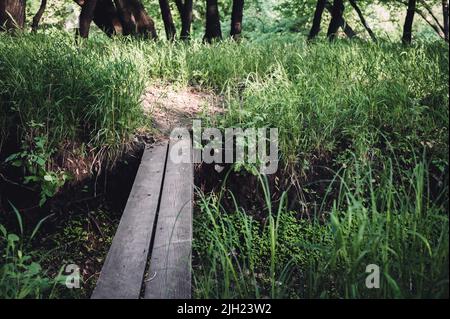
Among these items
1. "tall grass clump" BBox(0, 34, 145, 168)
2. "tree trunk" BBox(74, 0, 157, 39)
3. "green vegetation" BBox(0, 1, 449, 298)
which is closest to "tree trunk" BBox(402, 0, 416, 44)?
"green vegetation" BBox(0, 1, 449, 298)

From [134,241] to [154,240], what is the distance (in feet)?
0.34

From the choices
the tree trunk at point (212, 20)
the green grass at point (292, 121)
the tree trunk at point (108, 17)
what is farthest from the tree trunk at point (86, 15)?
the green grass at point (292, 121)

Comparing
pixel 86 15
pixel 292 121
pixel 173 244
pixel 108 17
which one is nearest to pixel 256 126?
pixel 292 121

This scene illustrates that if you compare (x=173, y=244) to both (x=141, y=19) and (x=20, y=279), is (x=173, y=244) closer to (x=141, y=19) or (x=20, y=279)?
(x=20, y=279)

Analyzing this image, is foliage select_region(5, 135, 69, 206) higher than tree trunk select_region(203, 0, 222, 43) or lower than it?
lower

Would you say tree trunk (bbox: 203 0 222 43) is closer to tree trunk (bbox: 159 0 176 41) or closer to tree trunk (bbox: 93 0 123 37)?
tree trunk (bbox: 159 0 176 41)

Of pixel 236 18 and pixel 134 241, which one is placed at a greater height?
pixel 236 18

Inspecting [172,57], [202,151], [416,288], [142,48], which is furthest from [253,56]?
[416,288]

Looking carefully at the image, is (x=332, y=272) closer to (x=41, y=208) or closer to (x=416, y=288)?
(x=416, y=288)

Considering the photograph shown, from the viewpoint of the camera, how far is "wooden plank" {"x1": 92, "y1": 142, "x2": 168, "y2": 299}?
196 cm

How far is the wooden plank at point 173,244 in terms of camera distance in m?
1.94

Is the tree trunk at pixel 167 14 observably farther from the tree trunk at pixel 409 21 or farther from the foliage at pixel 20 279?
the foliage at pixel 20 279

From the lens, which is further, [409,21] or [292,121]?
[409,21]

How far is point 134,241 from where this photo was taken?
2.38 metres
